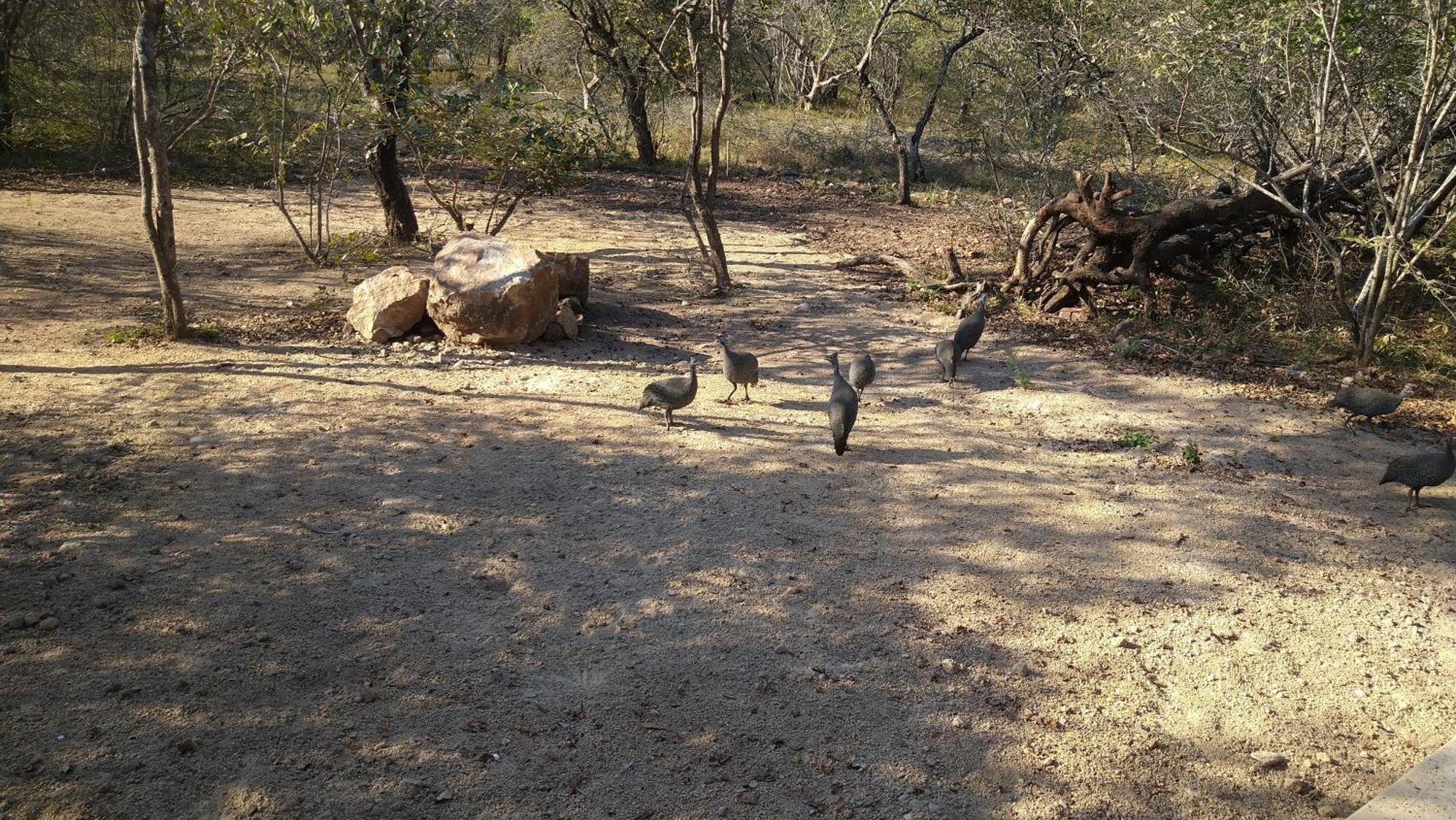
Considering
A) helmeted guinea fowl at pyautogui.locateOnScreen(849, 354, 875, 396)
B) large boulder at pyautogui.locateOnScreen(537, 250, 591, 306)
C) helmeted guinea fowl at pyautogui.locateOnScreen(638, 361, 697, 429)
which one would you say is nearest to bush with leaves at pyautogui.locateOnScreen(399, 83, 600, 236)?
large boulder at pyautogui.locateOnScreen(537, 250, 591, 306)

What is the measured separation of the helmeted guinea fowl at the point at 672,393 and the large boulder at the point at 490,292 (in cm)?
203

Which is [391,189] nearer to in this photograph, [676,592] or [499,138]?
[499,138]

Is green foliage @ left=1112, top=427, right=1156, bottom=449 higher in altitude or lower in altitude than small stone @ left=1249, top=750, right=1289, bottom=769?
higher

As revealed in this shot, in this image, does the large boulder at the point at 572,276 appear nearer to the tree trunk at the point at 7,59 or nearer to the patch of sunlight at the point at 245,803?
the patch of sunlight at the point at 245,803

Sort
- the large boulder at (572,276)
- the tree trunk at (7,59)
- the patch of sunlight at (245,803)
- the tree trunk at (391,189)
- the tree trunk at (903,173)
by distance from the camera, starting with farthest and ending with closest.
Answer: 1. the tree trunk at (903,173)
2. the tree trunk at (7,59)
3. the tree trunk at (391,189)
4. the large boulder at (572,276)
5. the patch of sunlight at (245,803)

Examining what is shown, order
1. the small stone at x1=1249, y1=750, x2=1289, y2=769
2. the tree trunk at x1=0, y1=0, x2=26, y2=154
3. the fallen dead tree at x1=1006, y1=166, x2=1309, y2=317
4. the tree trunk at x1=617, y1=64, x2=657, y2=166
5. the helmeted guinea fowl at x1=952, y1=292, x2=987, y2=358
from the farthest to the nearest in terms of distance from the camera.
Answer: the tree trunk at x1=617, y1=64, x2=657, y2=166, the tree trunk at x1=0, y1=0, x2=26, y2=154, the fallen dead tree at x1=1006, y1=166, x2=1309, y2=317, the helmeted guinea fowl at x1=952, y1=292, x2=987, y2=358, the small stone at x1=1249, y1=750, x2=1289, y2=769

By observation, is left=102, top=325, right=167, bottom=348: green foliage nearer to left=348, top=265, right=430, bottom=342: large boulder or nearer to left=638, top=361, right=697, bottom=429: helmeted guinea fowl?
left=348, top=265, right=430, bottom=342: large boulder

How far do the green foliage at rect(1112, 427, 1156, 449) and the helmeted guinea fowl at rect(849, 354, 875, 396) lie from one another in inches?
81.9

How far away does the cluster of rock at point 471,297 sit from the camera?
352 inches

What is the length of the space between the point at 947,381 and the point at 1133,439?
191 centimetres

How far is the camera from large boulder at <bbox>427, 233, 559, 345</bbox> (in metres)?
8.92

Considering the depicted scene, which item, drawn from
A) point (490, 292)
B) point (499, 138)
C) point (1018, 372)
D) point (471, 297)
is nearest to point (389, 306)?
point (471, 297)

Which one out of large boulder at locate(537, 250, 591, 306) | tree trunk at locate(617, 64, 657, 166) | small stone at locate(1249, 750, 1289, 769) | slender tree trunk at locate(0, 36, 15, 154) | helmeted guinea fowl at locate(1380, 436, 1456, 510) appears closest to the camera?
small stone at locate(1249, 750, 1289, 769)

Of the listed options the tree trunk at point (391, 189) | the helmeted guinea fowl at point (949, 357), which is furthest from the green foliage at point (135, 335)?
the helmeted guinea fowl at point (949, 357)
